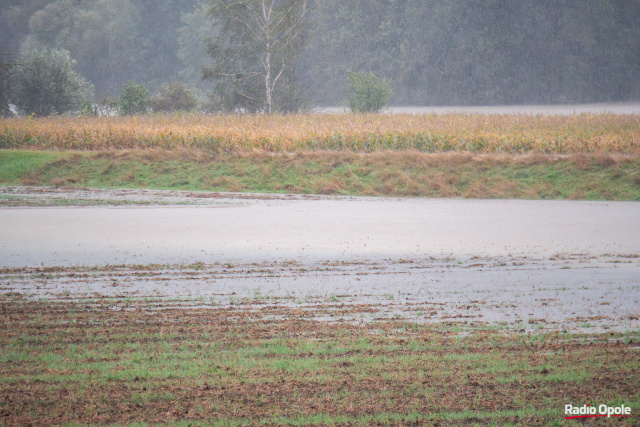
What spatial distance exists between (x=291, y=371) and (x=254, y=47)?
45.3 m

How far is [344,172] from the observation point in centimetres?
2430

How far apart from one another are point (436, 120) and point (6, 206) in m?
22.6

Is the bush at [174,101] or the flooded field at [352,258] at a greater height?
the bush at [174,101]

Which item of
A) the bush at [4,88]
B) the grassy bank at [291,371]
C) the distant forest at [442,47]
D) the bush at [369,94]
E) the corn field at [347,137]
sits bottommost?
the grassy bank at [291,371]

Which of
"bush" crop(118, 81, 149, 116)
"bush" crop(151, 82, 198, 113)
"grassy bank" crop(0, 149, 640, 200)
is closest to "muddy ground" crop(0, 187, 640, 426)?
"grassy bank" crop(0, 149, 640, 200)

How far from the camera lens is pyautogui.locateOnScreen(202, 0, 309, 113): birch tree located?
1863 inches

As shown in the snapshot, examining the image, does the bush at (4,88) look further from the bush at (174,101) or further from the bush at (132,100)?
the bush at (174,101)

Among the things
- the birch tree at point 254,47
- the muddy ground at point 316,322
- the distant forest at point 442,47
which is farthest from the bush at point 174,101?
the muddy ground at point 316,322

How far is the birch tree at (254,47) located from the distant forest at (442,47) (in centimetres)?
183

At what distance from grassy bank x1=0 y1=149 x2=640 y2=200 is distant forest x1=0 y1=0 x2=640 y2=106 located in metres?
25.7

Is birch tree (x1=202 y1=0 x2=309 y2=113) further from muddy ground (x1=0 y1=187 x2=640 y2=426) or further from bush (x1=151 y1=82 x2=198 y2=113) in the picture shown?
muddy ground (x1=0 y1=187 x2=640 y2=426)

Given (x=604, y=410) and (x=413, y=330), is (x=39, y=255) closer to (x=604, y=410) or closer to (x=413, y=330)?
(x=413, y=330)

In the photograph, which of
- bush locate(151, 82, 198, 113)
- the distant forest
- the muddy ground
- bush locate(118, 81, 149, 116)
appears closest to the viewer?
the muddy ground

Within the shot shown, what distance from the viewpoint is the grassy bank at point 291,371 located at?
18.7ft
